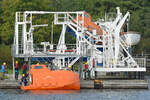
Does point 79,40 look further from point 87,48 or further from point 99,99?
point 99,99

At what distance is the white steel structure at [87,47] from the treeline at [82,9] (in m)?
24.1

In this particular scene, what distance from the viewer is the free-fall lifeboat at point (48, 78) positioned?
189ft

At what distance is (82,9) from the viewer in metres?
115

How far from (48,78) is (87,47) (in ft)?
33.2

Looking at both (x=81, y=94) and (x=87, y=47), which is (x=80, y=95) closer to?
(x=81, y=94)

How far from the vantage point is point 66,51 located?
64.8 meters

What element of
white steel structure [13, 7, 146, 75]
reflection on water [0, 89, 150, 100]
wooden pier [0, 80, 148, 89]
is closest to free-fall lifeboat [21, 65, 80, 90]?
reflection on water [0, 89, 150, 100]

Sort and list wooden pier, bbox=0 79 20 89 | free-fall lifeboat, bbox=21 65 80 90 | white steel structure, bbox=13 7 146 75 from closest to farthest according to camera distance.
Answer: free-fall lifeboat, bbox=21 65 80 90
wooden pier, bbox=0 79 20 89
white steel structure, bbox=13 7 146 75

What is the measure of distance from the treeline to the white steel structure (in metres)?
24.1

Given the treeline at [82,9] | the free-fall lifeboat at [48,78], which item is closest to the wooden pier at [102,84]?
the free-fall lifeboat at [48,78]

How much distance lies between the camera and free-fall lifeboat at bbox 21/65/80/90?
5750 cm

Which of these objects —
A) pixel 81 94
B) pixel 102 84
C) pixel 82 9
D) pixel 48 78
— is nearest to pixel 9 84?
pixel 48 78

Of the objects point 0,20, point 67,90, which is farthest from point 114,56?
point 0,20

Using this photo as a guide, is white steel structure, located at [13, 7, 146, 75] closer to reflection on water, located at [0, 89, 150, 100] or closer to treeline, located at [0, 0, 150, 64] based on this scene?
reflection on water, located at [0, 89, 150, 100]
